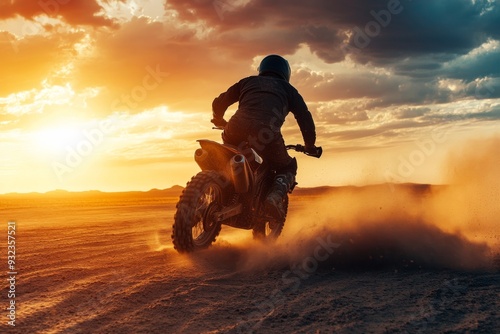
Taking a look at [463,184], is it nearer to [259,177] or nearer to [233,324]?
[259,177]

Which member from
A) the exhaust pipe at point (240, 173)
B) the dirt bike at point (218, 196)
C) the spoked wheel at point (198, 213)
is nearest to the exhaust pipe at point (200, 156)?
the dirt bike at point (218, 196)

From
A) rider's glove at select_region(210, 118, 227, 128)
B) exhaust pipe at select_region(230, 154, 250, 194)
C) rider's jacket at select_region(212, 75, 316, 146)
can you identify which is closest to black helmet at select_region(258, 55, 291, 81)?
rider's jacket at select_region(212, 75, 316, 146)

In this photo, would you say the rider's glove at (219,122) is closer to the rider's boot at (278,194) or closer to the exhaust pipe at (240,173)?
the rider's boot at (278,194)

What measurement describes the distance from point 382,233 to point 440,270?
1.44 metres

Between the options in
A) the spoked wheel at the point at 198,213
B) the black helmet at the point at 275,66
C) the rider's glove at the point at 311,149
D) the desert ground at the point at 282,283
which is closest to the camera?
the desert ground at the point at 282,283

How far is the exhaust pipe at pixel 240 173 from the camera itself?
20.2 ft

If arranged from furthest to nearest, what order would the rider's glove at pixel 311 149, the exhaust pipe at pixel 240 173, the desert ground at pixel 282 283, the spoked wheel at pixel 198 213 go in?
1. the rider's glove at pixel 311 149
2. the exhaust pipe at pixel 240 173
3. the spoked wheel at pixel 198 213
4. the desert ground at pixel 282 283

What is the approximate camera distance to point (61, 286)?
4707mm

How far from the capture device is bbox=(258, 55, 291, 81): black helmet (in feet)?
23.6

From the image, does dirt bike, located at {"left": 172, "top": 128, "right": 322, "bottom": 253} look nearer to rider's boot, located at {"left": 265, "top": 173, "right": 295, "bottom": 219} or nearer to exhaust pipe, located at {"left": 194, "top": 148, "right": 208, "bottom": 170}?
exhaust pipe, located at {"left": 194, "top": 148, "right": 208, "bottom": 170}

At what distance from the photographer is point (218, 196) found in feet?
21.4

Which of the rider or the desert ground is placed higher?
the rider

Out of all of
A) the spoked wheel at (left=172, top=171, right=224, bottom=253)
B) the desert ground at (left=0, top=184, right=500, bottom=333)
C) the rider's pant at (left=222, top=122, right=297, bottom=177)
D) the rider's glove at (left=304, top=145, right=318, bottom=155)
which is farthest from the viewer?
the rider's glove at (left=304, top=145, right=318, bottom=155)

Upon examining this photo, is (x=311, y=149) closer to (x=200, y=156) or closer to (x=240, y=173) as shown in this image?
(x=240, y=173)
